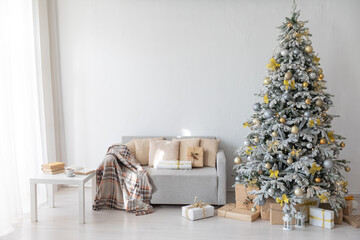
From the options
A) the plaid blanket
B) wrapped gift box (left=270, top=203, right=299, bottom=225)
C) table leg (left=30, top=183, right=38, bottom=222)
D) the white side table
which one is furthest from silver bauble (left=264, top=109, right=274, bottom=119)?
table leg (left=30, top=183, right=38, bottom=222)

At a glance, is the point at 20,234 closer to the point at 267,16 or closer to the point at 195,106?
the point at 195,106

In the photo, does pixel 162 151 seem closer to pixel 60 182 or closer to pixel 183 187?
pixel 183 187

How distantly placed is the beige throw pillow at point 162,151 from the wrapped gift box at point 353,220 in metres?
1.99

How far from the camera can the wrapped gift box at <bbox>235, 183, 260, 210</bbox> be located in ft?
12.9

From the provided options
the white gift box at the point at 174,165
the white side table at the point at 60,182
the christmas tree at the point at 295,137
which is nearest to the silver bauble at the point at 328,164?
the christmas tree at the point at 295,137

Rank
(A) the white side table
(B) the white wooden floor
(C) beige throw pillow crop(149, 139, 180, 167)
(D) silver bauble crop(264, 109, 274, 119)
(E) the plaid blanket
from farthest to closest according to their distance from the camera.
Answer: (C) beige throw pillow crop(149, 139, 180, 167) → (E) the plaid blanket → (D) silver bauble crop(264, 109, 274, 119) → (A) the white side table → (B) the white wooden floor

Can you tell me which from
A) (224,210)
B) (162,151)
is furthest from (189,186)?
(162,151)

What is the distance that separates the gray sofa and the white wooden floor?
18 centimetres

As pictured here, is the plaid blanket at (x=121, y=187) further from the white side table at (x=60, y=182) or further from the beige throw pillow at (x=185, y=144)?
the beige throw pillow at (x=185, y=144)

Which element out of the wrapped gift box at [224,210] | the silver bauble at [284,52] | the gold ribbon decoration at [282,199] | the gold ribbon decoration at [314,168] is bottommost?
the wrapped gift box at [224,210]

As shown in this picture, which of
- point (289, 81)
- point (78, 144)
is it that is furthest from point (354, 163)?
point (78, 144)

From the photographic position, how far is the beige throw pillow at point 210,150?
14.8ft

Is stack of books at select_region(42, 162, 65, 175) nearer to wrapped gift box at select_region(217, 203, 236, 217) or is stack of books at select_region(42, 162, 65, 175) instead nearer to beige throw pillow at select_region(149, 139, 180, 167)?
beige throw pillow at select_region(149, 139, 180, 167)

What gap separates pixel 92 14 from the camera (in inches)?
195
